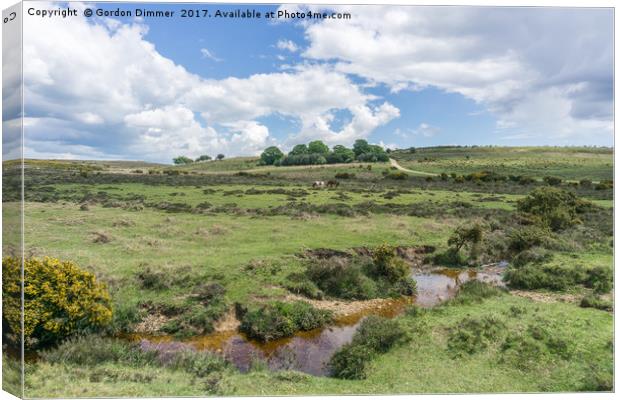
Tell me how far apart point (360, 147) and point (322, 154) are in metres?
1.05

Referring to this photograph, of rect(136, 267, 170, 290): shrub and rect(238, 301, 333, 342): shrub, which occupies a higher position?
rect(136, 267, 170, 290): shrub

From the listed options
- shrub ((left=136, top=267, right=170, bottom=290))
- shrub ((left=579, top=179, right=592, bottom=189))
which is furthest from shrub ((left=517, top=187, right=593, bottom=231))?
shrub ((left=136, top=267, right=170, bottom=290))

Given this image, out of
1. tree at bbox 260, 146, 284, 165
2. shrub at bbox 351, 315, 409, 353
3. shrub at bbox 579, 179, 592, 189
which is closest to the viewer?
shrub at bbox 351, 315, 409, 353

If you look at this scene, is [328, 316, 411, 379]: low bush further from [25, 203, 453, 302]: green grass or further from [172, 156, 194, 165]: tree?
[172, 156, 194, 165]: tree

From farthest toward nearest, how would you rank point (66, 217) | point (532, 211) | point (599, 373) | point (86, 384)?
point (532, 211)
point (66, 217)
point (599, 373)
point (86, 384)

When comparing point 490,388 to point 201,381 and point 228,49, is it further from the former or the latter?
point 228,49

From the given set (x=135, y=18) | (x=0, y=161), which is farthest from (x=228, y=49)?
(x=0, y=161)

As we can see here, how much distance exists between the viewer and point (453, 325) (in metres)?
10.1

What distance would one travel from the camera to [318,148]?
10953 millimetres

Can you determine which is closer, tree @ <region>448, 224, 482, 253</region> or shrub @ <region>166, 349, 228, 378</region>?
shrub @ <region>166, 349, 228, 378</region>

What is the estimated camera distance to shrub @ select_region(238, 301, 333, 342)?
10.5 metres

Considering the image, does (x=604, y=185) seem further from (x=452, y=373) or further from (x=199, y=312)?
(x=199, y=312)

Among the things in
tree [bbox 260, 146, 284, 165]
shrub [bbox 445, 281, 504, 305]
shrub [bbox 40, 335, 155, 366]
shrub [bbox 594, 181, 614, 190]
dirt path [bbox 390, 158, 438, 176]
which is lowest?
shrub [bbox 40, 335, 155, 366]

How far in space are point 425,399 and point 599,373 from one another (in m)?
3.69
